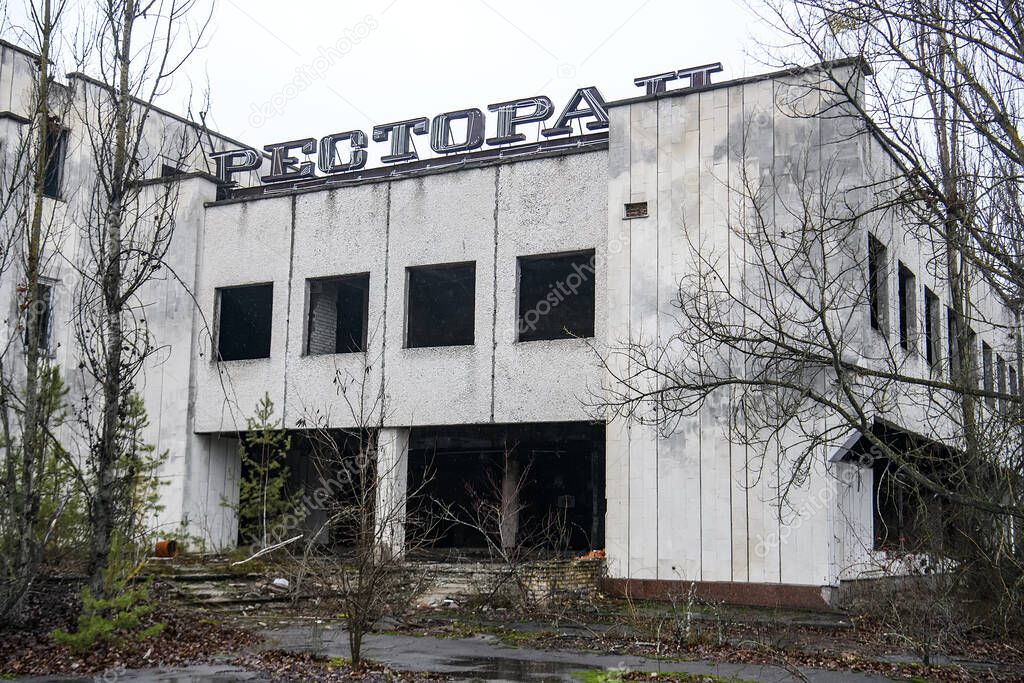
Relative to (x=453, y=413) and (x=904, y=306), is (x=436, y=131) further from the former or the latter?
(x=904, y=306)

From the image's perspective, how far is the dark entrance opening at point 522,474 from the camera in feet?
78.2

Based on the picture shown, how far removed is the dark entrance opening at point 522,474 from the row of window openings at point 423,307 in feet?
7.83

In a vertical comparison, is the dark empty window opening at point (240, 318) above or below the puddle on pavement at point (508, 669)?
above

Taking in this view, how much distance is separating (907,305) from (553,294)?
762cm

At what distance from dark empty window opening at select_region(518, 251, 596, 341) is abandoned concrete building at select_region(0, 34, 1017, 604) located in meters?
0.08

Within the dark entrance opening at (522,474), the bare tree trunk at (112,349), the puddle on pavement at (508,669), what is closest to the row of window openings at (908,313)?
the dark entrance opening at (522,474)

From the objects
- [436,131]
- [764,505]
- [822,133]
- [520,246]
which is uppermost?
[436,131]

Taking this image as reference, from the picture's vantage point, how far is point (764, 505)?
17.8 meters

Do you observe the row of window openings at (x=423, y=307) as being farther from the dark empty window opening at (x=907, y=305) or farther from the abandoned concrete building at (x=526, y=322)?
the dark empty window opening at (x=907, y=305)

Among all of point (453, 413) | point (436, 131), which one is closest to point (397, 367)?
point (453, 413)

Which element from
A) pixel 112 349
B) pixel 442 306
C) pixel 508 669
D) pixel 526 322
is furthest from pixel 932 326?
pixel 112 349

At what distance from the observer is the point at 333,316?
24891 mm

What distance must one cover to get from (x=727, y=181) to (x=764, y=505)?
6.01 meters

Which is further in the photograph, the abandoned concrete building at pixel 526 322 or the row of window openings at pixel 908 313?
the row of window openings at pixel 908 313
